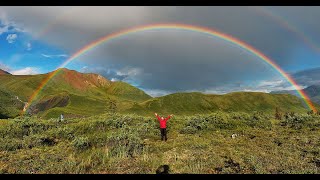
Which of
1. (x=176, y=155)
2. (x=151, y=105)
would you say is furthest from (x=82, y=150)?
(x=151, y=105)

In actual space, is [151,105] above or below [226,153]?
above

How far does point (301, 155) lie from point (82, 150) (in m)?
13.3

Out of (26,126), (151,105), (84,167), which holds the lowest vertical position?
(84,167)

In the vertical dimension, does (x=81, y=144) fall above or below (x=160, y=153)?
above

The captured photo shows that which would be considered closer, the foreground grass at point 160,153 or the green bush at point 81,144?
the foreground grass at point 160,153

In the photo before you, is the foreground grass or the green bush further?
the green bush

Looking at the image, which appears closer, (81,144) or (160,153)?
(160,153)

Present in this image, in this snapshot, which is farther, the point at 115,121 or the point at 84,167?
the point at 115,121

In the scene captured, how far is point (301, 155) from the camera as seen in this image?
16.8 meters

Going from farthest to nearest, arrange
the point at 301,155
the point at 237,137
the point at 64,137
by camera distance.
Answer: the point at 64,137
the point at 237,137
the point at 301,155

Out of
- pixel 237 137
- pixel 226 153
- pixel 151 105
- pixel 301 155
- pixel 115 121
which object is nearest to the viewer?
pixel 301 155
